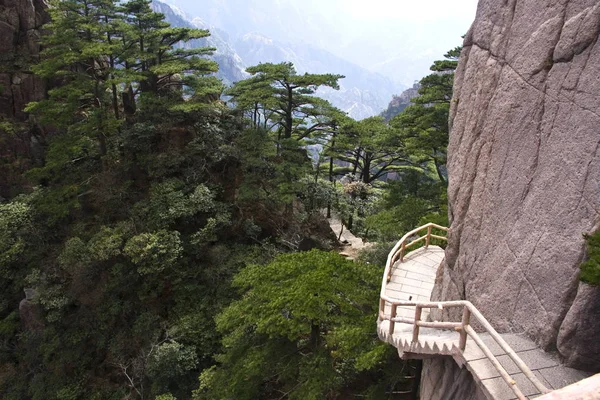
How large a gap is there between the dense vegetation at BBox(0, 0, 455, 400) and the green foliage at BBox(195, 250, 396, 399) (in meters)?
1.09

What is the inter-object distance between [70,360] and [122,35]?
58.1 ft

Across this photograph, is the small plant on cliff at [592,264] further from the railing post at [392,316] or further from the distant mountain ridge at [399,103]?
the distant mountain ridge at [399,103]

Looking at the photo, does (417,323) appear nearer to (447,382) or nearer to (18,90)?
(447,382)

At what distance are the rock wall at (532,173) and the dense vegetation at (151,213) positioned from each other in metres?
6.65

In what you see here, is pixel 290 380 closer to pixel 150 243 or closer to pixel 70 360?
pixel 150 243

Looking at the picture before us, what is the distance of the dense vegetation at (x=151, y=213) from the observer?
15.7 m

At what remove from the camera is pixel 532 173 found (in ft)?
17.7

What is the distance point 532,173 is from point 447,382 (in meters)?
3.86

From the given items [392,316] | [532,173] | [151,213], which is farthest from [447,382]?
[151,213]

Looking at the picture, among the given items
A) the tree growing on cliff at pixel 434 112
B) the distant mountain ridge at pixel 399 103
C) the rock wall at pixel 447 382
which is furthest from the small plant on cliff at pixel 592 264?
the distant mountain ridge at pixel 399 103

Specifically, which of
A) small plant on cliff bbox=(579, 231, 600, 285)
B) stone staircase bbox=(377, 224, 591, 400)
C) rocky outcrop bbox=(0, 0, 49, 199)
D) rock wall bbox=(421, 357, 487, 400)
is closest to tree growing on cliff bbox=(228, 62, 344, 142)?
rocky outcrop bbox=(0, 0, 49, 199)

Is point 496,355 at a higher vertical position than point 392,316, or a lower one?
higher

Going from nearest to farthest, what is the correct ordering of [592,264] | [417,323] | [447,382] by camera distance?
[592,264], [417,323], [447,382]

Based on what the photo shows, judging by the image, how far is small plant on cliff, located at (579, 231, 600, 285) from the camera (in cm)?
413
